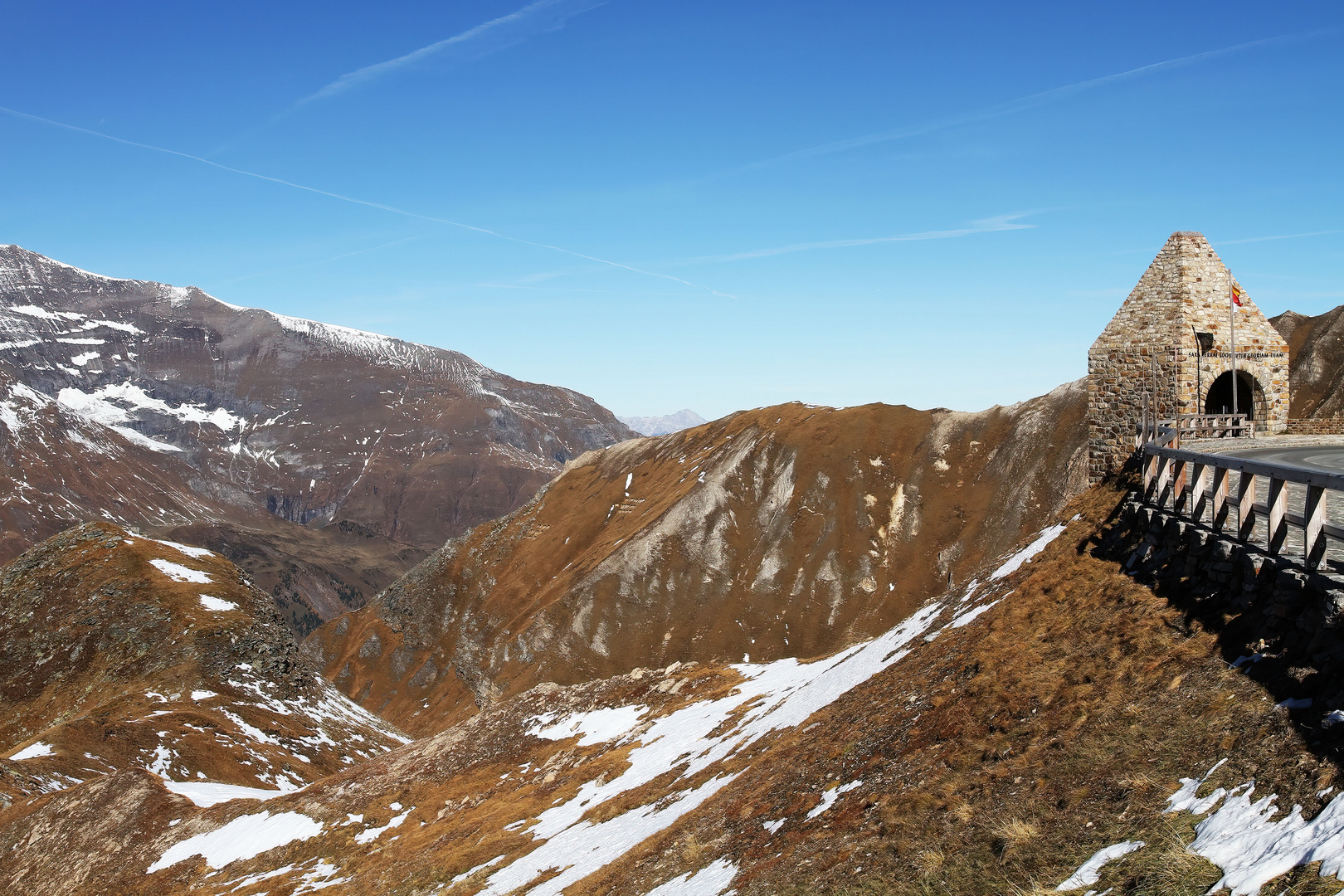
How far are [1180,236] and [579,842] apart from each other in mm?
27254

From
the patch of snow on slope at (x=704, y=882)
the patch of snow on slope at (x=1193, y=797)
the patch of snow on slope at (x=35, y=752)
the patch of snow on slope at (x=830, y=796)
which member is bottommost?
the patch of snow on slope at (x=35, y=752)

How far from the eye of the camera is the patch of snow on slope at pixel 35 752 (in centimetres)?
5791

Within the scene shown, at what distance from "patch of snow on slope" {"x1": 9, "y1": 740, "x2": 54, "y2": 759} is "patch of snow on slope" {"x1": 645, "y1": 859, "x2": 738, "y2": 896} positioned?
187 feet

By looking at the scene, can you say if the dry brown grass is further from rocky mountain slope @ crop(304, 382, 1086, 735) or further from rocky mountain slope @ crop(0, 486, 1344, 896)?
rocky mountain slope @ crop(304, 382, 1086, 735)

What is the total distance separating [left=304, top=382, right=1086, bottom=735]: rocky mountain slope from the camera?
355 ft

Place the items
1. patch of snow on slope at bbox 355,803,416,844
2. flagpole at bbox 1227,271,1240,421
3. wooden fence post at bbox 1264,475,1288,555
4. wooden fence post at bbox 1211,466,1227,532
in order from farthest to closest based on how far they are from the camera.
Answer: patch of snow on slope at bbox 355,803,416,844 → flagpole at bbox 1227,271,1240,421 → wooden fence post at bbox 1211,466,1227,532 → wooden fence post at bbox 1264,475,1288,555

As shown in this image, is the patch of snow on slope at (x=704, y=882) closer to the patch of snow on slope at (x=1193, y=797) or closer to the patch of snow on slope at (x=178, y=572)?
the patch of snow on slope at (x=1193, y=797)

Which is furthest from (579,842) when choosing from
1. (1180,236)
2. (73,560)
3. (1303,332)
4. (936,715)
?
(1303,332)

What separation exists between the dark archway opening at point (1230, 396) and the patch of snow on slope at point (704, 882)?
23890 mm

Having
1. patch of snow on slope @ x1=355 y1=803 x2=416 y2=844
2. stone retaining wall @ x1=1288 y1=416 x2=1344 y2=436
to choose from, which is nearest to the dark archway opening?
stone retaining wall @ x1=1288 y1=416 x2=1344 y2=436

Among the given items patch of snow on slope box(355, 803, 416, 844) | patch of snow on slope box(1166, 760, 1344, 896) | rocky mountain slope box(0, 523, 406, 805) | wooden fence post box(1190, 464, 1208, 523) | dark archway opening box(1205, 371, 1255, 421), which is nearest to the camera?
patch of snow on slope box(1166, 760, 1344, 896)

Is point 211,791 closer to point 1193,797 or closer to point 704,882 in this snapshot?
point 704,882

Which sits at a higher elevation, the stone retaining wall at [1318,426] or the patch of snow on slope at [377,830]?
the stone retaining wall at [1318,426]

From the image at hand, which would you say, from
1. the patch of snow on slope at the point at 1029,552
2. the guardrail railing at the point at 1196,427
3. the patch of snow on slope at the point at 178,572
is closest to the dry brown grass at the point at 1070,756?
the patch of snow on slope at the point at 1029,552
